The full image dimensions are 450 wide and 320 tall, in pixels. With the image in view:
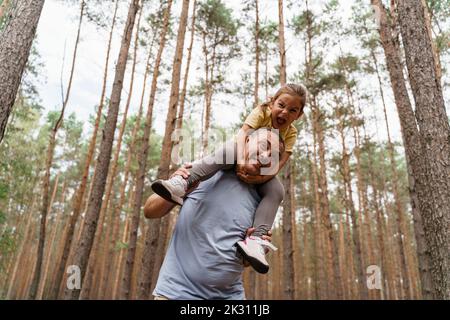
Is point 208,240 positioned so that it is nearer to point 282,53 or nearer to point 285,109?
point 285,109

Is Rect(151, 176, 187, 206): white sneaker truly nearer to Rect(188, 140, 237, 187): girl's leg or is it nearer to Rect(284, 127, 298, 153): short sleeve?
Rect(188, 140, 237, 187): girl's leg

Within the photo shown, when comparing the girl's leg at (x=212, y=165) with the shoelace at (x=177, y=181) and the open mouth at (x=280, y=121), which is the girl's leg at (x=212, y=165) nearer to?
the shoelace at (x=177, y=181)

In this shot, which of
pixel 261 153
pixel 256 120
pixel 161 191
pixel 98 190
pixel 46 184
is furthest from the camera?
pixel 46 184

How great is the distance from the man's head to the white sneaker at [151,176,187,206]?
1.08ft

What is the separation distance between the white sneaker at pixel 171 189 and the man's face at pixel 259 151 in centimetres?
33

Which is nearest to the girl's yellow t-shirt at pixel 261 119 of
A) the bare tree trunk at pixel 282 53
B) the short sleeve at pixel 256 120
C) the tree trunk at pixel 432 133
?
the short sleeve at pixel 256 120

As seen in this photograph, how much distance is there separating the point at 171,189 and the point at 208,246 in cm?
31

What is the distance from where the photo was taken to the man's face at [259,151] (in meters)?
1.54

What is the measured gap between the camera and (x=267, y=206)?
1644mm

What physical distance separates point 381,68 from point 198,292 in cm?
1544

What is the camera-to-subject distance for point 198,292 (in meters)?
1.33

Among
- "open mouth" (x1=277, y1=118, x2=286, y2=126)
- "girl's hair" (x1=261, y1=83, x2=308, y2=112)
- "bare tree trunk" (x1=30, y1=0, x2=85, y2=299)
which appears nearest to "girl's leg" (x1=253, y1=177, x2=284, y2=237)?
"open mouth" (x1=277, y1=118, x2=286, y2=126)

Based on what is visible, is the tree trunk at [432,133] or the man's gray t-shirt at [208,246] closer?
the man's gray t-shirt at [208,246]

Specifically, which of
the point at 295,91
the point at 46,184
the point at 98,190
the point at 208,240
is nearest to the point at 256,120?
the point at 295,91
